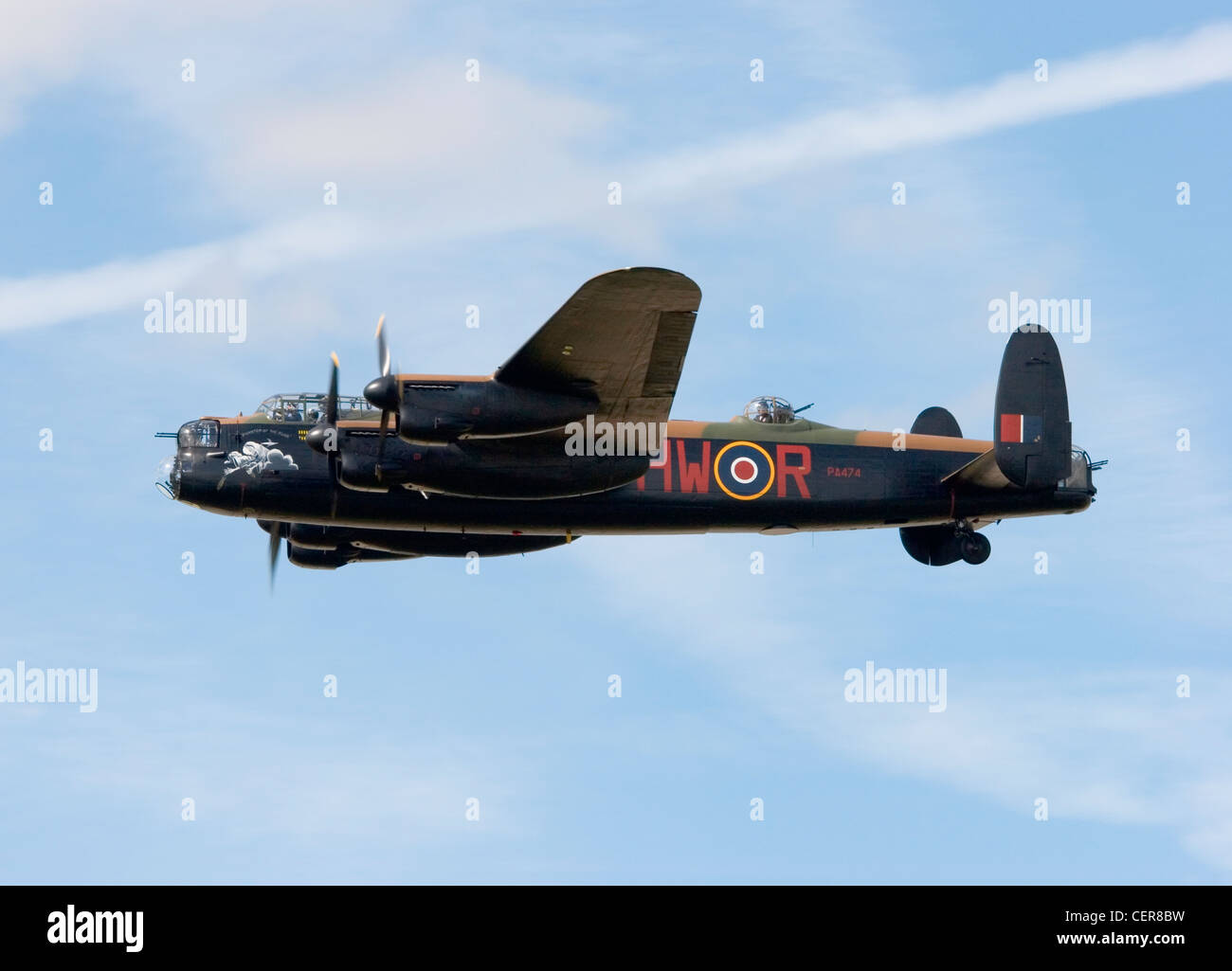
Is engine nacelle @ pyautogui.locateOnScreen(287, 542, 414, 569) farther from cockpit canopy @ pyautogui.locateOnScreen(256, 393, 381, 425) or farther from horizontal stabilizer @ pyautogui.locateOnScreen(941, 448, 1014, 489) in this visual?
horizontal stabilizer @ pyautogui.locateOnScreen(941, 448, 1014, 489)

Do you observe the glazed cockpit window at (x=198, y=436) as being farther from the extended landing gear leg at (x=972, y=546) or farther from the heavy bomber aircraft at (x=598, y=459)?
the extended landing gear leg at (x=972, y=546)

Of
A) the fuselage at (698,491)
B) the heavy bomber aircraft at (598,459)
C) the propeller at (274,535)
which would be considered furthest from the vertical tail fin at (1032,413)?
the propeller at (274,535)

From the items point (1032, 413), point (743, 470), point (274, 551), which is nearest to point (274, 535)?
point (274, 551)

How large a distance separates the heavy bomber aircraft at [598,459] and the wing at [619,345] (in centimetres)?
3

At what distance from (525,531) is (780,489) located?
438 cm

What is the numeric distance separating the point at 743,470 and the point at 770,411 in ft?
4.60

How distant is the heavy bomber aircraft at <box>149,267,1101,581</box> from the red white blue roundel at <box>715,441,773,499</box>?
0.03 metres

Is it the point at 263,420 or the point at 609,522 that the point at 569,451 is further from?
the point at 263,420

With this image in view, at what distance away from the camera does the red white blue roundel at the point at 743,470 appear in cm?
2995

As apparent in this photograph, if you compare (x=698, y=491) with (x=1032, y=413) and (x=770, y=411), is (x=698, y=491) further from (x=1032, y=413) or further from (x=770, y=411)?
(x=1032, y=413)

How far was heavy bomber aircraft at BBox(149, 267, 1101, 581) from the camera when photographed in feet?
87.2

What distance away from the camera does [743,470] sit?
98.6 ft

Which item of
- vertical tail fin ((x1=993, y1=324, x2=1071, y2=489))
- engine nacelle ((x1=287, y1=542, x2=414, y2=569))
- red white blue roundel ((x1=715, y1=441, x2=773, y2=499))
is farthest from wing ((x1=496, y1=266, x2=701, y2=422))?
vertical tail fin ((x1=993, y1=324, x2=1071, y2=489))
